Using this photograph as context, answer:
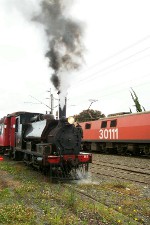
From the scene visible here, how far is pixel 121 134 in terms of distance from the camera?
85.1ft

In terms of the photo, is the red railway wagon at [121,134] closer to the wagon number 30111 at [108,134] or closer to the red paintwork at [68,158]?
the wagon number 30111 at [108,134]

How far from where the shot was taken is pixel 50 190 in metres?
9.39

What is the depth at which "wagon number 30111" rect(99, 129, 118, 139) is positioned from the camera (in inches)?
1057

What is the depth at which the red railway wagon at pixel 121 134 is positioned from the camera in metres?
23.4

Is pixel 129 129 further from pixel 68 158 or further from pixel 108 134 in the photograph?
pixel 68 158

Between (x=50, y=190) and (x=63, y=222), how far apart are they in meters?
3.48

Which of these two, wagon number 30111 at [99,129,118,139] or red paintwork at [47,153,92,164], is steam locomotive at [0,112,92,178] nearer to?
red paintwork at [47,153,92,164]

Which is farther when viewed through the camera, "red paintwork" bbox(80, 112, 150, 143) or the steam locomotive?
"red paintwork" bbox(80, 112, 150, 143)

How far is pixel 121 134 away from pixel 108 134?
229 centimetres

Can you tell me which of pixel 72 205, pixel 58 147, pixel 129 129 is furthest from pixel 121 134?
pixel 72 205

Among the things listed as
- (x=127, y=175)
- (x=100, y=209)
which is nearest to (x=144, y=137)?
(x=127, y=175)

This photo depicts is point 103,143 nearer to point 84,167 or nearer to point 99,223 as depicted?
point 84,167

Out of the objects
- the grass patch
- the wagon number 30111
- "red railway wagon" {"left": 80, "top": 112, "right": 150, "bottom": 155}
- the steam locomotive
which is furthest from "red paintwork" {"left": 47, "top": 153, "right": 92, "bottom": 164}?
the wagon number 30111

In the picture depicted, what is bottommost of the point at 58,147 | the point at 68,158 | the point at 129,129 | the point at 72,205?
the point at 72,205
